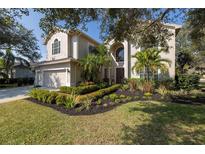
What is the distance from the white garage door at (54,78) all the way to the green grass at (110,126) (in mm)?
10172

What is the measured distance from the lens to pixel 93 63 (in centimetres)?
1719

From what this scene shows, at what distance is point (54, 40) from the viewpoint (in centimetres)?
2089

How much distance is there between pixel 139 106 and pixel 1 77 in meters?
28.6

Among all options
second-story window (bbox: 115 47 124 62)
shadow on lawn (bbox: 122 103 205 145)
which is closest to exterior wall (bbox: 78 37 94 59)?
second-story window (bbox: 115 47 124 62)

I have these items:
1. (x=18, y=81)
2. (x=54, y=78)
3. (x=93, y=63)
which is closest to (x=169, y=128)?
(x=93, y=63)

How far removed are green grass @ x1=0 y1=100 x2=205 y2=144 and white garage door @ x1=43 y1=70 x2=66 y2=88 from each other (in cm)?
1017

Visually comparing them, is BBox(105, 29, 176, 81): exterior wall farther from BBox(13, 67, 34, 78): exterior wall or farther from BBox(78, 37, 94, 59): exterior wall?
BBox(13, 67, 34, 78): exterior wall

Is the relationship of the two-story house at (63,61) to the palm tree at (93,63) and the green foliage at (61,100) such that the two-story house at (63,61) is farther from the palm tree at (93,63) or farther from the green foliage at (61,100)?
the green foliage at (61,100)

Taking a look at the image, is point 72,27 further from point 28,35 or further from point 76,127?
point 28,35

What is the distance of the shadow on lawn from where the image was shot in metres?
4.78

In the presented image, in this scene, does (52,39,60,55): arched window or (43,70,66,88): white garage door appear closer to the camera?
(43,70,66,88): white garage door

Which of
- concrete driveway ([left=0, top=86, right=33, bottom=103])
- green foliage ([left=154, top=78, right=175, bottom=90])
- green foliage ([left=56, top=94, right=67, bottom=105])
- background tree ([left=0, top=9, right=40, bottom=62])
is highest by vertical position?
background tree ([left=0, top=9, right=40, bottom=62])

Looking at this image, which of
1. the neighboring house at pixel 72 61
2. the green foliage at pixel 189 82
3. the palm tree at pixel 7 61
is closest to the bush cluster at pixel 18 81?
the palm tree at pixel 7 61

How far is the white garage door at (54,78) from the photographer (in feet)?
60.3
